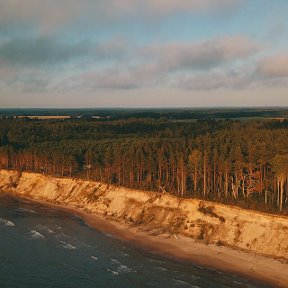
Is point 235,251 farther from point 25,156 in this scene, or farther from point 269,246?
point 25,156

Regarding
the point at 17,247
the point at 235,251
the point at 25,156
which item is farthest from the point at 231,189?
the point at 25,156

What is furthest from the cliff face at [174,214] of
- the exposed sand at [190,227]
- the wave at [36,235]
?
the wave at [36,235]

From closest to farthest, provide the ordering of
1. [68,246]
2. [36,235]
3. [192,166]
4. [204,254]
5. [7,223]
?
[204,254] < [68,246] < [36,235] < [192,166] < [7,223]

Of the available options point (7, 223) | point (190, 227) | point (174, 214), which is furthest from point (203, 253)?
point (7, 223)

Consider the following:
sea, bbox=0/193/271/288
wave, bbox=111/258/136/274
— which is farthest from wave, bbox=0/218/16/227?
wave, bbox=111/258/136/274

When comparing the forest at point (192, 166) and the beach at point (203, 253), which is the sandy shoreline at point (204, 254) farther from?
the forest at point (192, 166)


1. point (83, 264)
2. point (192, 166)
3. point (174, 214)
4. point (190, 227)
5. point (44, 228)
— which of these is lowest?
point (44, 228)

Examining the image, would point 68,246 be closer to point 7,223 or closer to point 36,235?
point 36,235
